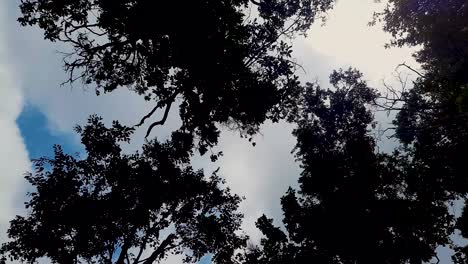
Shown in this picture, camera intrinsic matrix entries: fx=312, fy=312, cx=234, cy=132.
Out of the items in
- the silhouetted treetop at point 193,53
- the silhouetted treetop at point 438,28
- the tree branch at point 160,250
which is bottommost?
the tree branch at point 160,250

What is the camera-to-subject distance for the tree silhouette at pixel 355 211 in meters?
17.3

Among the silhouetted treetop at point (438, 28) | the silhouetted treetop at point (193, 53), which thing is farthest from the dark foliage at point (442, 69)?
the silhouetted treetop at point (193, 53)

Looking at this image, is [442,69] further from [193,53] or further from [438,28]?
[193,53]

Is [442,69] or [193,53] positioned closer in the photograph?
[193,53]

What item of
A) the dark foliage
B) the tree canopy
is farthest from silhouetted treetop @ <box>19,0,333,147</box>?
the dark foliage

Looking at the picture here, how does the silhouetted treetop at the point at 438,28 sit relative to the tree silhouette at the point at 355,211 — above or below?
above

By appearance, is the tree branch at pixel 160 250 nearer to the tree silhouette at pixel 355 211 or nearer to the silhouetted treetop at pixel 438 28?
the tree silhouette at pixel 355 211

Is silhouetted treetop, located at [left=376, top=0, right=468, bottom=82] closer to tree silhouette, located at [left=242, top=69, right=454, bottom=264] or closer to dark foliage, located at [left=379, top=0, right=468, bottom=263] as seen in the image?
dark foliage, located at [left=379, top=0, right=468, bottom=263]

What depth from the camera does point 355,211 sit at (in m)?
17.6

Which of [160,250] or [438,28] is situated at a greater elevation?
[438,28]

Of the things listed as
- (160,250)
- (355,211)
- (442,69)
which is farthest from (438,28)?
(160,250)

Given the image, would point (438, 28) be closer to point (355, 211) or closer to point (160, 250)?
point (355, 211)

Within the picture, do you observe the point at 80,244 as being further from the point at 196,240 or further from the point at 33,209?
the point at 196,240

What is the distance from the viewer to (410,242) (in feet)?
57.2
